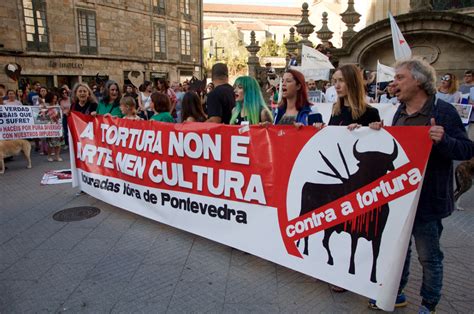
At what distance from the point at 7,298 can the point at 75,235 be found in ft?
4.37

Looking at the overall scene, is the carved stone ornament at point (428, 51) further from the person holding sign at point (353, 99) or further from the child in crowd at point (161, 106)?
the person holding sign at point (353, 99)

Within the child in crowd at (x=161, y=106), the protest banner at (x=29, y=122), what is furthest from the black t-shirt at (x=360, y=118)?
the protest banner at (x=29, y=122)

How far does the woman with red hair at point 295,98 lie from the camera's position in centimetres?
369

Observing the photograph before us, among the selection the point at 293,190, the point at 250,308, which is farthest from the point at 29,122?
the point at 250,308

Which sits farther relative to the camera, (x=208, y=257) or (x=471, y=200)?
(x=471, y=200)

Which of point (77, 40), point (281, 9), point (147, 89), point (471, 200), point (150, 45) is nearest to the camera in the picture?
point (471, 200)

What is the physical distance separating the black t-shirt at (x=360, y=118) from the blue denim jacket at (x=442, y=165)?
0.68 m

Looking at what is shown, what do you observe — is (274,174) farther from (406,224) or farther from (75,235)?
(75,235)

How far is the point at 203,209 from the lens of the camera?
3879mm

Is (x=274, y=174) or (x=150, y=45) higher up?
(x=150, y=45)

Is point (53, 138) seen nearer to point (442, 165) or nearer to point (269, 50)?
point (442, 165)

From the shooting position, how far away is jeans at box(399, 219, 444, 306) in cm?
249

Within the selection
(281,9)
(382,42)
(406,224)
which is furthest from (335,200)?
(281,9)

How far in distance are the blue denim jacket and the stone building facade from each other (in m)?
15.7
